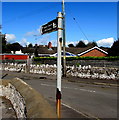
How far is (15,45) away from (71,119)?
111 metres

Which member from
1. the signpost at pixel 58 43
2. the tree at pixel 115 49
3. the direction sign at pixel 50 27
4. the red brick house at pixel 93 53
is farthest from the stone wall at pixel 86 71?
the tree at pixel 115 49

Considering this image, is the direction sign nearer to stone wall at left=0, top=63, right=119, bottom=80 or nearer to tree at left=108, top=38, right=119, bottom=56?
stone wall at left=0, top=63, right=119, bottom=80

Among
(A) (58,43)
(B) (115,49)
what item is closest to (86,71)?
(A) (58,43)

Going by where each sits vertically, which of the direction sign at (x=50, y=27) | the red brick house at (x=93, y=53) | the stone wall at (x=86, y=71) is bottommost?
the stone wall at (x=86, y=71)

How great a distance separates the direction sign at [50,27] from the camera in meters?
5.27

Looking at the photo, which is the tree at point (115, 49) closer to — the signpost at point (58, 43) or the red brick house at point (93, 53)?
the red brick house at point (93, 53)

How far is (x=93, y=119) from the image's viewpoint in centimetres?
747

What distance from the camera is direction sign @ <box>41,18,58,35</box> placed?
5273 mm

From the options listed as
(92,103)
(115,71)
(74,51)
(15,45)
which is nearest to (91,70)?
(115,71)

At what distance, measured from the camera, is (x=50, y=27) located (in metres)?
5.49

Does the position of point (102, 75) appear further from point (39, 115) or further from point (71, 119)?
point (39, 115)

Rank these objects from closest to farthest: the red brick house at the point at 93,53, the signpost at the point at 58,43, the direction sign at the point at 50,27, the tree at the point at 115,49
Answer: the signpost at the point at 58,43 < the direction sign at the point at 50,27 < the tree at the point at 115,49 < the red brick house at the point at 93,53

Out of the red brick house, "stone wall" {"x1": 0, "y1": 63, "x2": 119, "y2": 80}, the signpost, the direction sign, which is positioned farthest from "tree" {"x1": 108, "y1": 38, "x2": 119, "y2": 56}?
the signpost

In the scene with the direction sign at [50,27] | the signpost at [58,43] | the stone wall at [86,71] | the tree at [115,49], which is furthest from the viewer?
the tree at [115,49]
